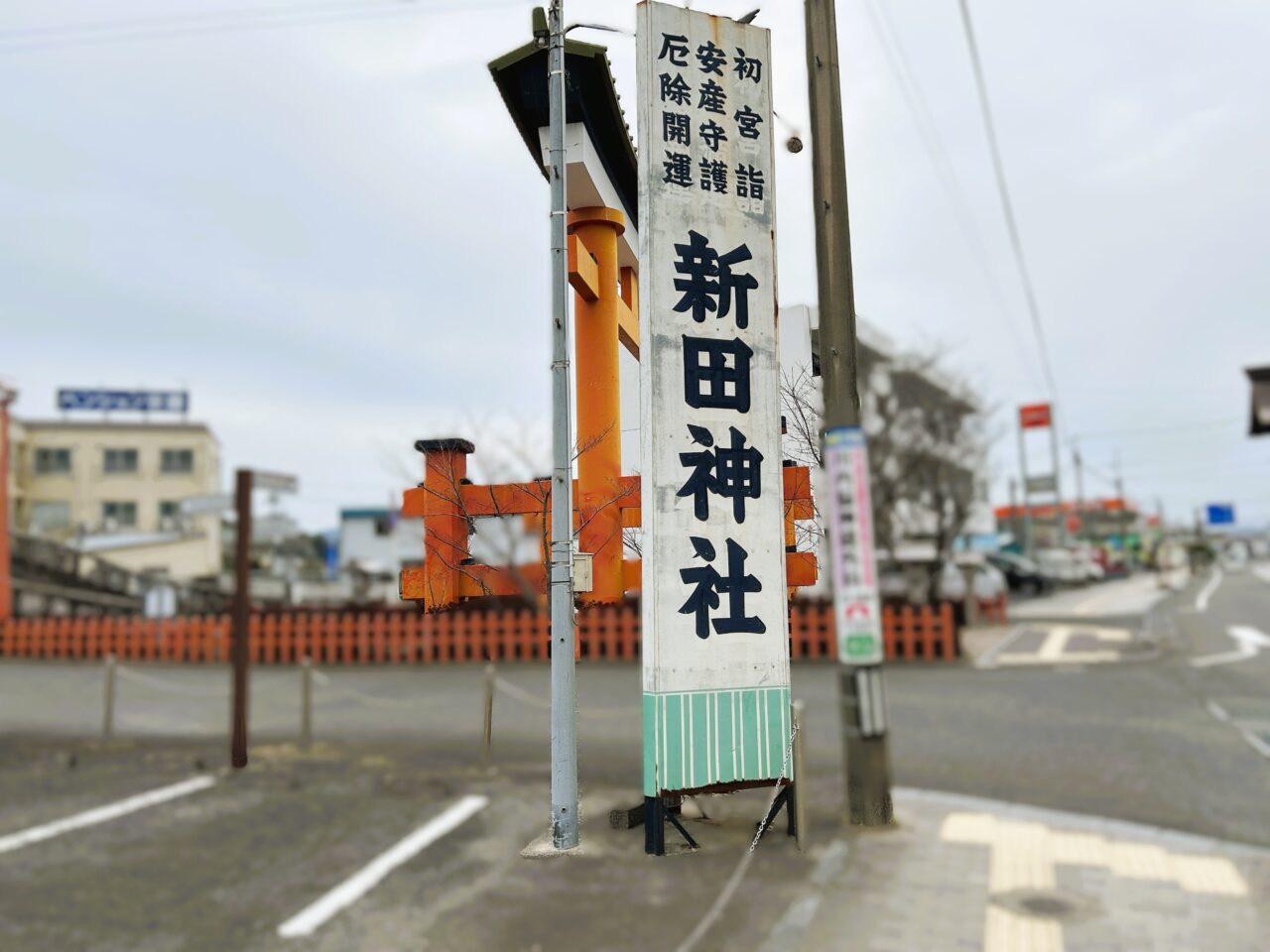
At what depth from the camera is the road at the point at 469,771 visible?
56188 mm

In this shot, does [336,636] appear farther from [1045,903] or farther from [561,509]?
[1045,903]

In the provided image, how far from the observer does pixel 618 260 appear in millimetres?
1972

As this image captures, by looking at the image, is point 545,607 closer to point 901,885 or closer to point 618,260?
point 618,260

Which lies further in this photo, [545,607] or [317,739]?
[317,739]

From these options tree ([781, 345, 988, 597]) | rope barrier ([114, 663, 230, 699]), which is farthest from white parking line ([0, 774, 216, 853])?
tree ([781, 345, 988, 597])

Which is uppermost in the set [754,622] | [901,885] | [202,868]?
[754,622]

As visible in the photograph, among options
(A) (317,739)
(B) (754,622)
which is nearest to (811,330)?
(B) (754,622)

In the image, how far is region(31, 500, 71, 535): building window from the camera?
7994 centimetres

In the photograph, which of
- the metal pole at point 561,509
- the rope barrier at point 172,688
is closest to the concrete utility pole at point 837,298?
the metal pole at point 561,509

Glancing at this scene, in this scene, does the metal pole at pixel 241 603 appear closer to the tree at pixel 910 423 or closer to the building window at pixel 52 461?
the tree at pixel 910 423

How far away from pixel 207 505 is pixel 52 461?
95.7 metres

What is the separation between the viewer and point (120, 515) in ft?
266

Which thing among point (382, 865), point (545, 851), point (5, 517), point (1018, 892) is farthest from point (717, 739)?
point (1018, 892)

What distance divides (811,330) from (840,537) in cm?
82
